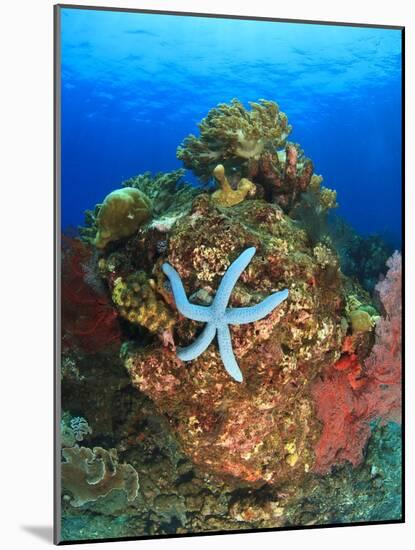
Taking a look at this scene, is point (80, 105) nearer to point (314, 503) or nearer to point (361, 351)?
point (361, 351)

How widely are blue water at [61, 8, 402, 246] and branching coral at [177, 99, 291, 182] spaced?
8cm

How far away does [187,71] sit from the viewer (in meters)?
6.30

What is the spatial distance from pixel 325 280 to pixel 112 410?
1.99 metres

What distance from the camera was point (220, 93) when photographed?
251 inches

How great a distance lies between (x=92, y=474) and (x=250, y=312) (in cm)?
173

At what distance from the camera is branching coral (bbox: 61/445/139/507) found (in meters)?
6.04

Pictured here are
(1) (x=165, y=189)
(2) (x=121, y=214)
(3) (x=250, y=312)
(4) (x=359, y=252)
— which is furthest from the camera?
(4) (x=359, y=252)

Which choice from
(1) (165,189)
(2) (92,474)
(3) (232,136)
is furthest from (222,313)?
(2) (92,474)

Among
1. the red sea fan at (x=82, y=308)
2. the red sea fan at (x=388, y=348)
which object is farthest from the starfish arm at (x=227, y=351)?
the red sea fan at (x=388, y=348)

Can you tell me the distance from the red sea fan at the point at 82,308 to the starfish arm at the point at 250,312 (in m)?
0.91

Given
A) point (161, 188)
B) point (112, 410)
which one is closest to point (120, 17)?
point (161, 188)

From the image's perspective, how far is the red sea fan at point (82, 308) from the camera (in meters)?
6.03

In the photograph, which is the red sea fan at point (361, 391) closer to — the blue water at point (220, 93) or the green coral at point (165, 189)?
the blue water at point (220, 93)

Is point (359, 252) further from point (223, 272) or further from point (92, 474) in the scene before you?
point (92, 474)
